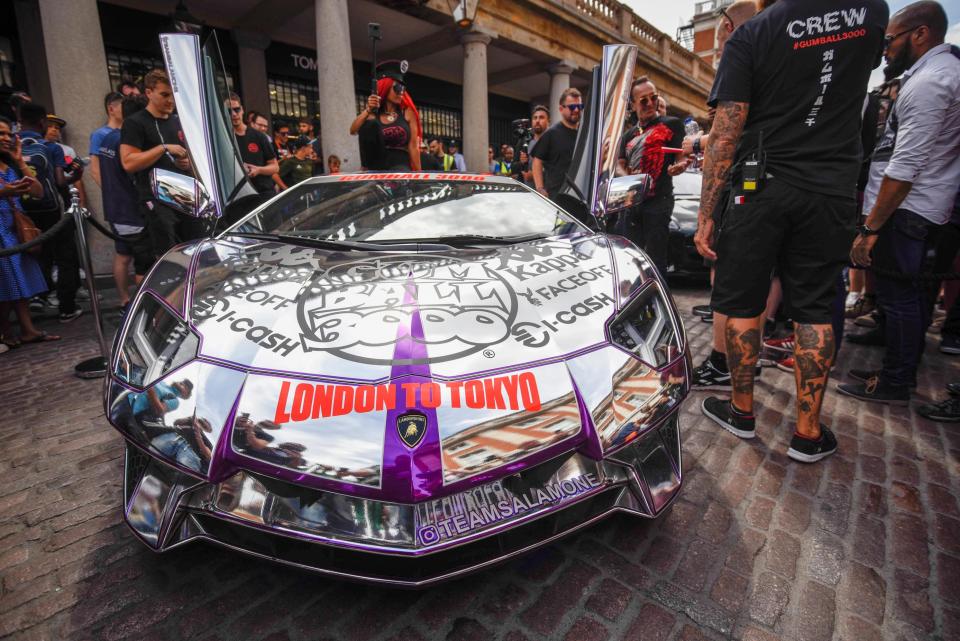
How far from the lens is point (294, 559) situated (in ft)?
3.91

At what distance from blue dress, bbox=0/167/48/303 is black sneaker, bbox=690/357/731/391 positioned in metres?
5.06

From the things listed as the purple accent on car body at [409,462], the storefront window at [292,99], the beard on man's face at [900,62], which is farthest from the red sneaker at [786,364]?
the storefront window at [292,99]

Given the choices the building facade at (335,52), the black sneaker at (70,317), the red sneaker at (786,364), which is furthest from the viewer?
the building facade at (335,52)

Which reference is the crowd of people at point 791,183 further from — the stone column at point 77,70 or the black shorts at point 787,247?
the stone column at point 77,70

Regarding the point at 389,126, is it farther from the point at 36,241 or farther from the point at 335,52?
the point at 335,52

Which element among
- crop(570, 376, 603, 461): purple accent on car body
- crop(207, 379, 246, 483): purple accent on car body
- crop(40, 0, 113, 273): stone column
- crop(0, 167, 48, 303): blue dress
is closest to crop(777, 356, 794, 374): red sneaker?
crop(570, 376, 603, 461): purple accent on car body

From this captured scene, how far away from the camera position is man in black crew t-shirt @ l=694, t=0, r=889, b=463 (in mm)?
1894

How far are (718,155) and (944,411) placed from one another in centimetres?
191

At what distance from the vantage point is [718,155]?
2.12 metres

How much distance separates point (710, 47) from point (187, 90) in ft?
156

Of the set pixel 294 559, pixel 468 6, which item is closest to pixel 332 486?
pixel 294 559

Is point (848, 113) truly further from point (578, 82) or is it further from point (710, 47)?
point (710, 47)

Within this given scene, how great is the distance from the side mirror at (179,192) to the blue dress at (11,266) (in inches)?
95.6

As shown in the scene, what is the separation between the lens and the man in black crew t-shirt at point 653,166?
3.98m
